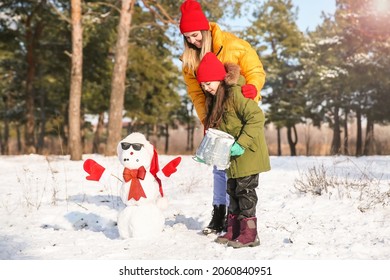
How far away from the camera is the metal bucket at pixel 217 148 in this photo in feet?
10.5

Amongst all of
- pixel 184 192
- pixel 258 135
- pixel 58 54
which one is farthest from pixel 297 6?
pixel 258 135

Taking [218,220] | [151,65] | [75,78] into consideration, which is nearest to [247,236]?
[218,220]

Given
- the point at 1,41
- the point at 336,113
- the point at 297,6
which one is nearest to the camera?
the point at 1,41

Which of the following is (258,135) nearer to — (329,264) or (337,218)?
(329,264)

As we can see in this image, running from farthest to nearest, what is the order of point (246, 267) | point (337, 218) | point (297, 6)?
1. point (297, 6)
2. point (337, 218)
3. point (246, 267)

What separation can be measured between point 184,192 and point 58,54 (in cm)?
1414

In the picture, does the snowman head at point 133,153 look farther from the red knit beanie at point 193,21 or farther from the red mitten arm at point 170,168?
the red knit beanie at point 193,21

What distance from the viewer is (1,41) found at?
16859 millimetres

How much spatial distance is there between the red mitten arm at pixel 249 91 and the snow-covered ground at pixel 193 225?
3.77 feet

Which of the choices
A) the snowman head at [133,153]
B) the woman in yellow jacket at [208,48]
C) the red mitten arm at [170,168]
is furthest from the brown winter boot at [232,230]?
the snowman head at [133,153]

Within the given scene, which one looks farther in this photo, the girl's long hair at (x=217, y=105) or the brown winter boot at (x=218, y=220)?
the brown winter boot at (x=218, y=220)

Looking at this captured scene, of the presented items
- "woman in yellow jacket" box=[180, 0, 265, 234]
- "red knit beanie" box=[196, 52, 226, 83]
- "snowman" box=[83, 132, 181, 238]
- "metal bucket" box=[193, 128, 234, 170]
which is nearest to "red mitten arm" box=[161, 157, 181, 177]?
"snowman" box=[83, 132, 181, 238]

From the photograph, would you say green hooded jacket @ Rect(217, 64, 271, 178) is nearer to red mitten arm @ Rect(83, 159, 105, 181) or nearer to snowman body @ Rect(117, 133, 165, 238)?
snowman body @ Rect(117, 133, 165, 238)

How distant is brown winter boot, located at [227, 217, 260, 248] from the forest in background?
7.69 meters
